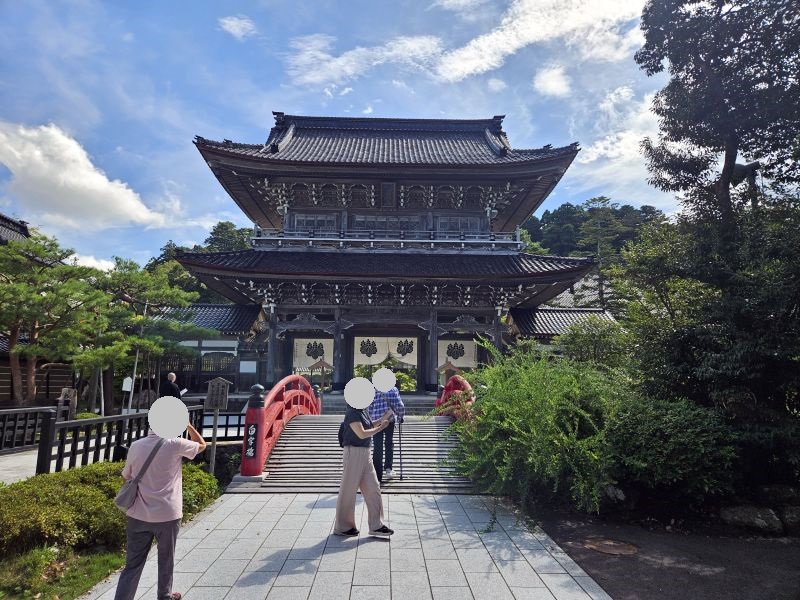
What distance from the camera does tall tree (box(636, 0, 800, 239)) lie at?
→ 858 cm

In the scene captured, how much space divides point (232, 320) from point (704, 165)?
16.1 m

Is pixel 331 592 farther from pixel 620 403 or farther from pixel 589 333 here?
pixel 589 333

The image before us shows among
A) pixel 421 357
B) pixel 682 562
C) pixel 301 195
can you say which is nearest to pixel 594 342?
pixel 421 357

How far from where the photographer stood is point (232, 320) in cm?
1788

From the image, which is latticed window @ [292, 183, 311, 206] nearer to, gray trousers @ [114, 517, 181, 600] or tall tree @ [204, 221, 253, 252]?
gray trousers @ [114, 517, 181, 600]

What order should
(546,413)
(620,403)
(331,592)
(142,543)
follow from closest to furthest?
1. (142,543)
2. (331,592)
3. (546,413)
4. (620,403)

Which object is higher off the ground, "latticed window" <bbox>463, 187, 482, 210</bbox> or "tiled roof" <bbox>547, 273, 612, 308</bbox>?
"latticed window" <bbox>463, 187, 482, 210</bbox>

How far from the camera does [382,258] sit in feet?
53.2

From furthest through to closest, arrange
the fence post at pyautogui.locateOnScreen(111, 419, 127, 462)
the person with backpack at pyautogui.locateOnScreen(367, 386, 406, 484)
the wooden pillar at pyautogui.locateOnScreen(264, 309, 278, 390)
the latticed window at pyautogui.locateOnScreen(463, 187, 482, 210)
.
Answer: the latticed window at pyautogui.locateOnScreen(463, 187, 482, 210) < the wooden pillar at pyautogui.locateOnScreen(264, 309, 278, 390) < the person with backpack at pyautogui.locateOnScreen(367, 386, 406, 484) < the fence post at pyautogui.locateOnScreen(111, 419, 127, 462)

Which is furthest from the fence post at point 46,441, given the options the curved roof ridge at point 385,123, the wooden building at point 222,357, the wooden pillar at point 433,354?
the curved roof ridge at point 385,123

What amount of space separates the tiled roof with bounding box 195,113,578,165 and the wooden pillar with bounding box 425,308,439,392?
236 inches

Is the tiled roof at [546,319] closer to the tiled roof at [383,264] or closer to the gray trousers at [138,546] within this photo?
the tiled roof at [383,264]

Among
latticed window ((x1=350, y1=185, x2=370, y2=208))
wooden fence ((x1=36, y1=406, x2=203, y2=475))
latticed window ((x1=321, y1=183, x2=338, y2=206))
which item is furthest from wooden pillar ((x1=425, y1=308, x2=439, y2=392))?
wooden fence ((x1=36, y1=406, x2=203, y2=475))

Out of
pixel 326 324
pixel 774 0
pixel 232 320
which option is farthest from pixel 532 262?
pixel 232 320
